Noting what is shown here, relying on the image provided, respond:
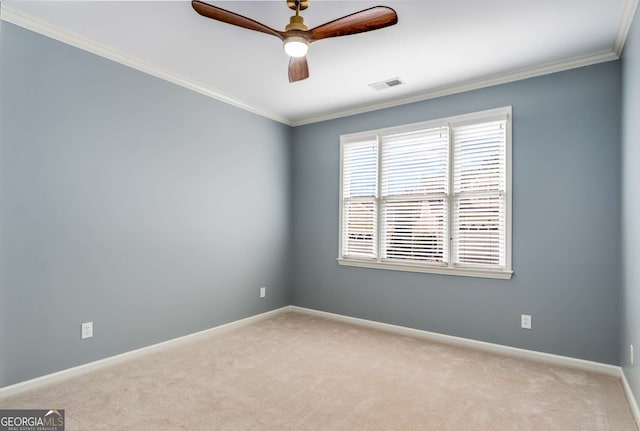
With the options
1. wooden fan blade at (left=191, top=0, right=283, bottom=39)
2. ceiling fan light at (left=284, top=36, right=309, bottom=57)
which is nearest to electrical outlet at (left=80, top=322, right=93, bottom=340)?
wooden fan blade at (left=191, top=0, right=283, bottom=39)

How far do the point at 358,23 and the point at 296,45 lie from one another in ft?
1.32

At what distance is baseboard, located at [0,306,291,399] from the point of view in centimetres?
258

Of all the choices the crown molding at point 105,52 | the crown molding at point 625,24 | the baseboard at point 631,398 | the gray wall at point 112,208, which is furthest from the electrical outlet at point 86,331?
the crown molding at point 625,24

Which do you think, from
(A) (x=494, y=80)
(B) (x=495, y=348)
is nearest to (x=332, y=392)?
(B) (x=495, y=348)

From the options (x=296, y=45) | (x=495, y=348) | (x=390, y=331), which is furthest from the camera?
(x=390, y=331)

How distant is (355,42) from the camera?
9.63ft

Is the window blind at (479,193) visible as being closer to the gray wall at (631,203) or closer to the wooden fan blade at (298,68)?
the gray wall at (631,203)

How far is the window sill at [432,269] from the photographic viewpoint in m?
3.51

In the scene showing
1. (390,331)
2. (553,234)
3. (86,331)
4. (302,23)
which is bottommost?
(390,331)

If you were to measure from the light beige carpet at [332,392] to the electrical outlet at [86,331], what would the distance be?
1.01 feet

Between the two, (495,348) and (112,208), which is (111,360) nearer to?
(112,208)

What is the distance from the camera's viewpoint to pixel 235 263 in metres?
4.35

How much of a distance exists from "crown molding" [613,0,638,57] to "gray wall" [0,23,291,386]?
12.0 ft

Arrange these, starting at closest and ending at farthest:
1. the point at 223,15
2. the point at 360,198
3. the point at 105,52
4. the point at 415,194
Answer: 1. the point at 223,15
2. the point at 105,52
3. the point at 415,194
4. the point at 360,198
